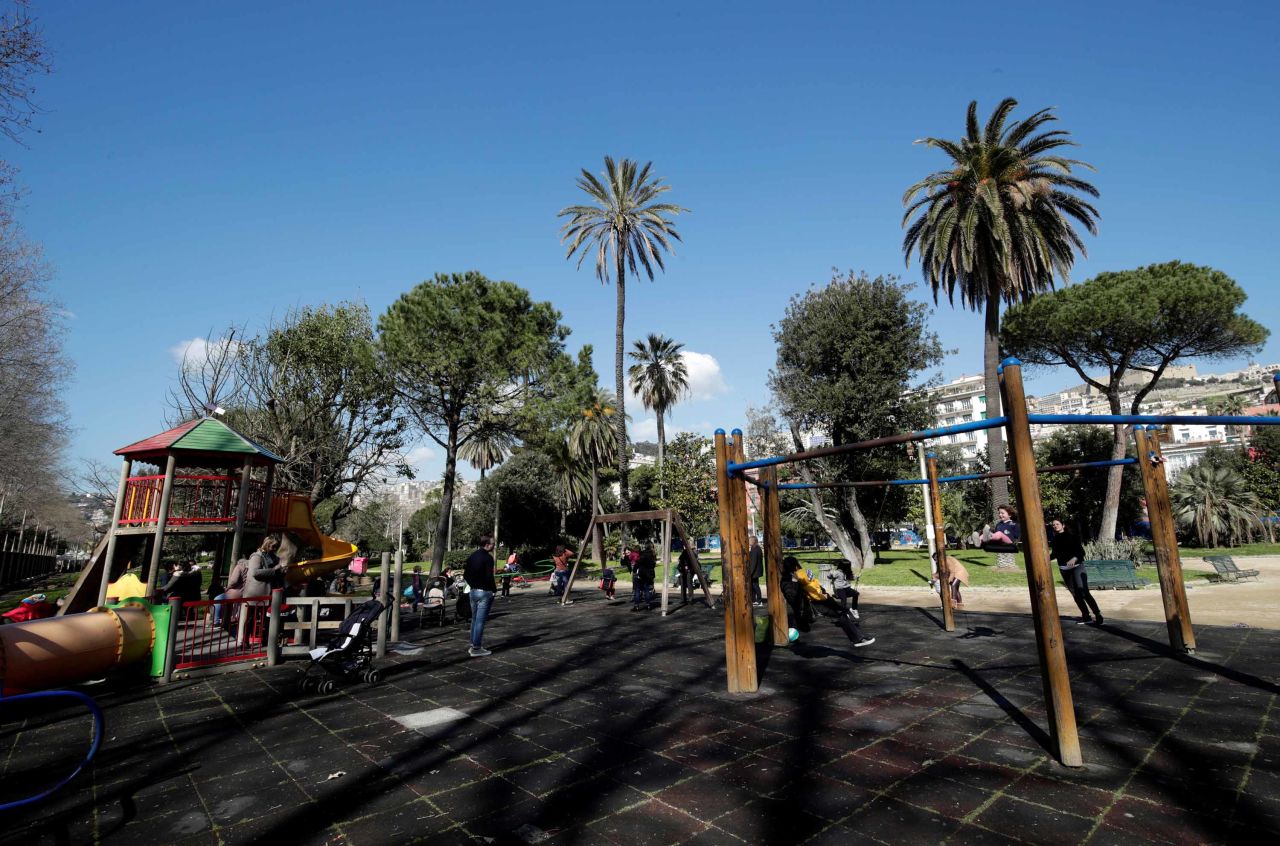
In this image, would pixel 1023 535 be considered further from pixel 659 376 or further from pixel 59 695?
pixel 659 376

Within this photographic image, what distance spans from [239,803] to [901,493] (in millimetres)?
33168

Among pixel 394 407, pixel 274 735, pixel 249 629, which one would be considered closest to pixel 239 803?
pixel 274 735

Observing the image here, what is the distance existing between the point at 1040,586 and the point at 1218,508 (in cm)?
3779

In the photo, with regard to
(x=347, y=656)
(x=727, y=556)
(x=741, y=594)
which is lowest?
(x=347, y=656)

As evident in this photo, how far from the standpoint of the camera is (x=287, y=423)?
2997 cm

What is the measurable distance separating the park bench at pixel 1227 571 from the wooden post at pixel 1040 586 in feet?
55.1

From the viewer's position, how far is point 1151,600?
45.0 feet

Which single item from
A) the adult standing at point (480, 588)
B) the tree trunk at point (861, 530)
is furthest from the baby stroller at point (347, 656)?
the tree trunk at point (861, 530)

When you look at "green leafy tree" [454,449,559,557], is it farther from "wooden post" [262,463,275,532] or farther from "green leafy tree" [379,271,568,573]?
"wooden post" [262,463,275,532]

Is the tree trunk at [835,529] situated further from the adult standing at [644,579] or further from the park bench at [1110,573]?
the adult standing at [644,579]

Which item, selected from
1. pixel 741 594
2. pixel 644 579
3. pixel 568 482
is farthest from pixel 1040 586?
pixel 568 482

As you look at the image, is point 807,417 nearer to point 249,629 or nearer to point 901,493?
point 901,493

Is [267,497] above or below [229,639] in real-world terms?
above

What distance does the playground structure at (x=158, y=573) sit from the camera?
24.7ft
